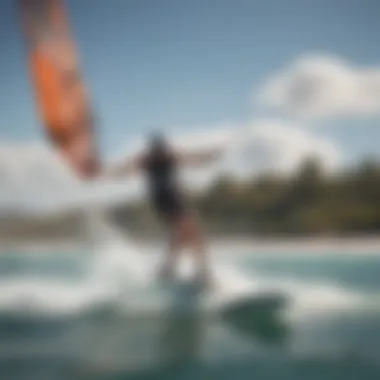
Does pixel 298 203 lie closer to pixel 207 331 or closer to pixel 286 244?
pixel 286 244

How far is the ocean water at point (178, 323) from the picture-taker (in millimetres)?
1531

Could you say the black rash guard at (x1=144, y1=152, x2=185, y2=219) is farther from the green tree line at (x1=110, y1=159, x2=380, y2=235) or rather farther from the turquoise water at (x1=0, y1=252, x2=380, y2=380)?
the turquoise water at (x1=0, y1=252, x2=380, y2=380)

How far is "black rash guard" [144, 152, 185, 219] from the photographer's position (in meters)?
1.62

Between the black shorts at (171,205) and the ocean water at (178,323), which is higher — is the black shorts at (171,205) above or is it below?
above

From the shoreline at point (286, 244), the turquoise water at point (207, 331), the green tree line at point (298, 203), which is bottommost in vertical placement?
the turquoise water at point (207, 331)

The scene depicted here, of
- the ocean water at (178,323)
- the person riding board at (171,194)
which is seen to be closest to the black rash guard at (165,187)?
the person riding board at (171,194)

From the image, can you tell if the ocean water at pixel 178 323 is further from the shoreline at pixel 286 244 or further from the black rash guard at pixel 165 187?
the black rash guard at pixel 165 187

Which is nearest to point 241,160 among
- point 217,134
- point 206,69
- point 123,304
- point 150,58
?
point 217,134

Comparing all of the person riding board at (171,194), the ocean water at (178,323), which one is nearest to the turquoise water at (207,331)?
the ocean water at (178,323)

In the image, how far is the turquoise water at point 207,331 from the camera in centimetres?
153

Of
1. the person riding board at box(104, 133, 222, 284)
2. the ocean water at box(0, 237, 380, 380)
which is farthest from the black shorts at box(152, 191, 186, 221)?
the ocean water at box(0, 237, 380, 380)

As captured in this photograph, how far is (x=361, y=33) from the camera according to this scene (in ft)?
5.26

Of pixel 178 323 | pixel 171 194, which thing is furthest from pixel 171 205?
pixel 178 323

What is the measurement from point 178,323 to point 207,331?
2.9 inches
